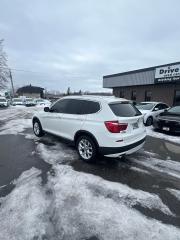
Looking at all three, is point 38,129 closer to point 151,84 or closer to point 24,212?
point 24,212

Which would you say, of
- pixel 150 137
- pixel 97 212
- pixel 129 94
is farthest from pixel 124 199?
pixel 129 94

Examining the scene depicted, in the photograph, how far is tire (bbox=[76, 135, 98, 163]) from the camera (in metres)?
4.89

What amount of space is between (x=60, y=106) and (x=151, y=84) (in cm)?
1474

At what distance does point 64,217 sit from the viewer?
9.57 feet

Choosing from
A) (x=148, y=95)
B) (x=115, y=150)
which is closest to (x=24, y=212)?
(x=115, y=150)

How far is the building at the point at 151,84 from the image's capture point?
16312mm

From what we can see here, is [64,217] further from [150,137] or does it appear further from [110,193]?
[150,137]

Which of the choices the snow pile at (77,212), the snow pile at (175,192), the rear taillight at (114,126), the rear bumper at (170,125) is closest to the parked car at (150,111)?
the rear bumper at (170,125)

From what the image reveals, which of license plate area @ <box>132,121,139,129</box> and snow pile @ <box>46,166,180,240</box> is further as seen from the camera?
license plate area @ <box>132,121,139,129</box>

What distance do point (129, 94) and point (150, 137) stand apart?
47.3 ft

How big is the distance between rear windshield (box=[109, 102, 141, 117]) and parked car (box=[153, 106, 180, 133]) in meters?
4.41

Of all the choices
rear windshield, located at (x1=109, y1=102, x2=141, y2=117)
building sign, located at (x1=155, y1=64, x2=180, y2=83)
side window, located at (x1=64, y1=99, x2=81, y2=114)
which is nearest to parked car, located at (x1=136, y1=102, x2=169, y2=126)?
building sign, located at (x1=155, y1=64, x2=180, y2=83)

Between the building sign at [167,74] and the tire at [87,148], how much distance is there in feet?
44.3

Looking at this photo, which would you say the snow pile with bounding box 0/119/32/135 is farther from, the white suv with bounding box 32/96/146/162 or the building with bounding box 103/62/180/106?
the building with bounding box 103/62/180/106
